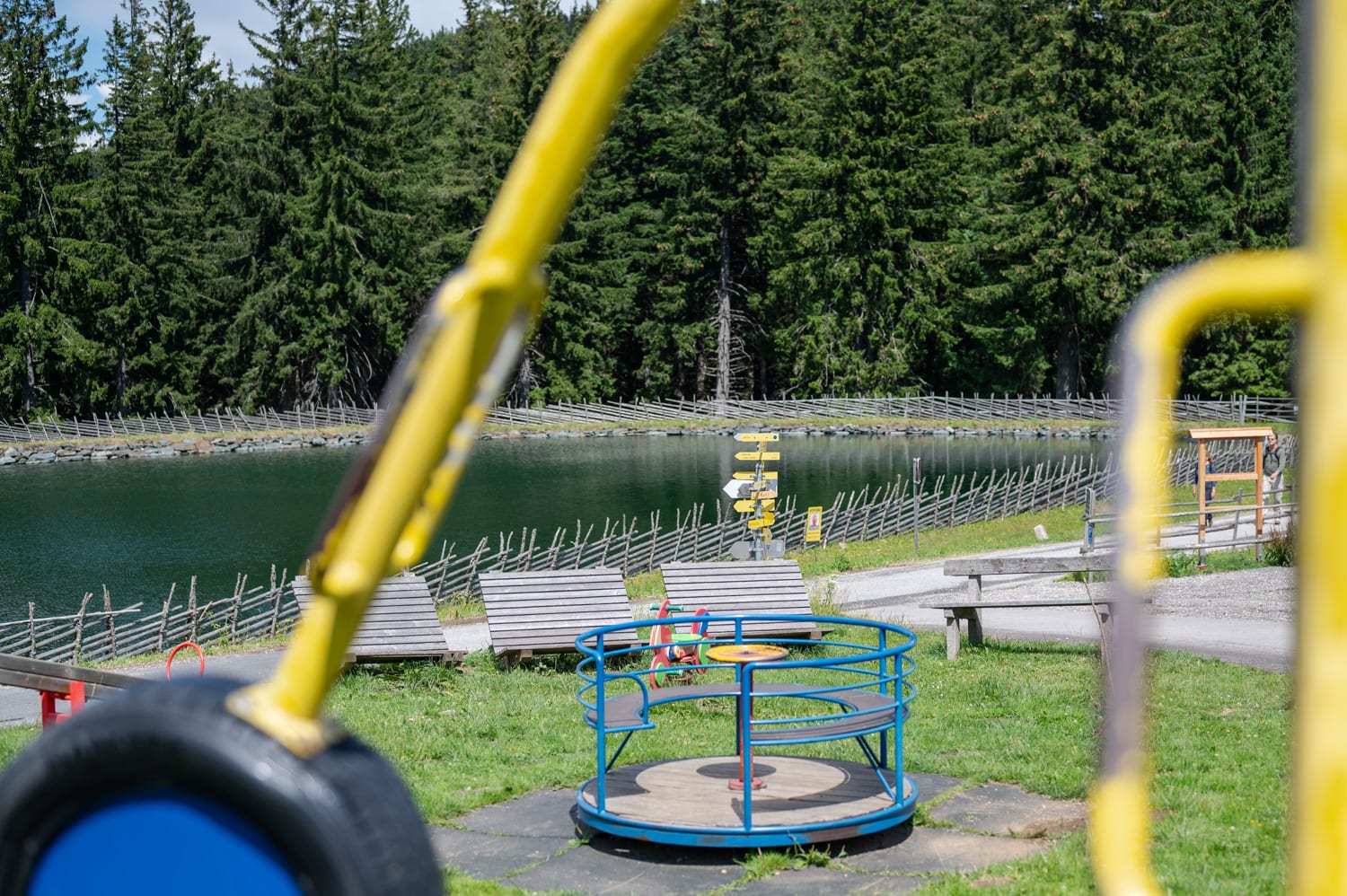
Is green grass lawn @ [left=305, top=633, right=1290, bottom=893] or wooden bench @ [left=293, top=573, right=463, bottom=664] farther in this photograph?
wooden bench @ [left=293, top=573, right=463, bottom=664]

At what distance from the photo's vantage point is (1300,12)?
958 millimetres

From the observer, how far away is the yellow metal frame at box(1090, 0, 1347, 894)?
33.7 inches

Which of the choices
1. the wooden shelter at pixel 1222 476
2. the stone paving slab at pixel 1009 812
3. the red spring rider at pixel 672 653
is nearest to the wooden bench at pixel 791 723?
the stone paving slab at pixel 1009 812

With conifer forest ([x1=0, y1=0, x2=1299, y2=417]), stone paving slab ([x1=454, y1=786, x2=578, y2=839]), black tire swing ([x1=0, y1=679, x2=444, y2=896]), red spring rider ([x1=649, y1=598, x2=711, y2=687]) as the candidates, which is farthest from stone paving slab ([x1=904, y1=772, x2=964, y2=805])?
conifer forest ([x1=0, y1=0, x2=1299, y2=417])

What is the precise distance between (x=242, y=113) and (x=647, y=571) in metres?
53.5

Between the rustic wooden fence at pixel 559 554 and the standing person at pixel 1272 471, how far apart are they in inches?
77.0

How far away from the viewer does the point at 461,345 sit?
123cm

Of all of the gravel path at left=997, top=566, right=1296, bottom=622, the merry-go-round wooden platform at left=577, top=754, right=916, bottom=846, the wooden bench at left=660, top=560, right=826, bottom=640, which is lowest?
the gravel path at left=997, top=566, right=1296, bottom=622

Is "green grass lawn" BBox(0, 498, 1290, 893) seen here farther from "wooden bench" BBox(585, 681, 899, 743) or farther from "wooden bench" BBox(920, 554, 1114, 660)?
"wooden bench" BBox(585, 681, 899, 743)

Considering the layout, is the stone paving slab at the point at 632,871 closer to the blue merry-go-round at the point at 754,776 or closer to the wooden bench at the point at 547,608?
the blue merry-go-round at the point at 754,776

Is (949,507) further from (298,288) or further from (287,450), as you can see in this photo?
(298,288)

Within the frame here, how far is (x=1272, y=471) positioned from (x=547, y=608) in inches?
656

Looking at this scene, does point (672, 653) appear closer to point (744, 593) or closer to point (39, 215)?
point (744, 593)

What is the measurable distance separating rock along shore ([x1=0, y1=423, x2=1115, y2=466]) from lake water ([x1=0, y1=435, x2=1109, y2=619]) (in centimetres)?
94
